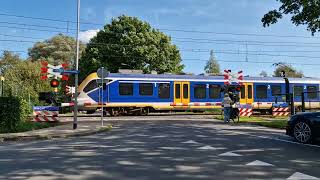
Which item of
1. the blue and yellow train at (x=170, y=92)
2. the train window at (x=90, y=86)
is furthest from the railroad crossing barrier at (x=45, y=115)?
the train window at (x=90, y=86)

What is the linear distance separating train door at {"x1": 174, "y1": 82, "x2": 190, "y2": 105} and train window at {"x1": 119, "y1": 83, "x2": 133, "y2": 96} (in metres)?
3.46

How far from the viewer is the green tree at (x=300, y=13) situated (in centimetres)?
1967

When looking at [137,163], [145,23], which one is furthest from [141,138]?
[145,23]

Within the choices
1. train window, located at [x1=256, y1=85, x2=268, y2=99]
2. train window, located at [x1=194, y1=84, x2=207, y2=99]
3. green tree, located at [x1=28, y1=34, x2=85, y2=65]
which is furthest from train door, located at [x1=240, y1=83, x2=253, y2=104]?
green tree, located at [x1=28, y1=34, x2=85, y2=65]

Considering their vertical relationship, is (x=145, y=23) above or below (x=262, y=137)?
above

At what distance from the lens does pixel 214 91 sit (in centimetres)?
3572

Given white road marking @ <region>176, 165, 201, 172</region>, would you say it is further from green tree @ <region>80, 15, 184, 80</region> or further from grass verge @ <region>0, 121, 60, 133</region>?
green tree @ <region>80, 15, 184, 80</region>

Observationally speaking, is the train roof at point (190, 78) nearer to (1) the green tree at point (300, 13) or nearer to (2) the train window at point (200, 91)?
(2) the train window at point (200, 91)

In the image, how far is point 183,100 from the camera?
34562 millimetres

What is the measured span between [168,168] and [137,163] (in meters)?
0.89

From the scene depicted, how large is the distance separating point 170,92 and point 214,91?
374 cm

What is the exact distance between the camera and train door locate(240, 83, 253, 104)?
36.3m

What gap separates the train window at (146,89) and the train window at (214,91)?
4.86 meters

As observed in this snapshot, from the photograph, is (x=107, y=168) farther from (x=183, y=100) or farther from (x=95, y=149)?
(x=183, y=100)
